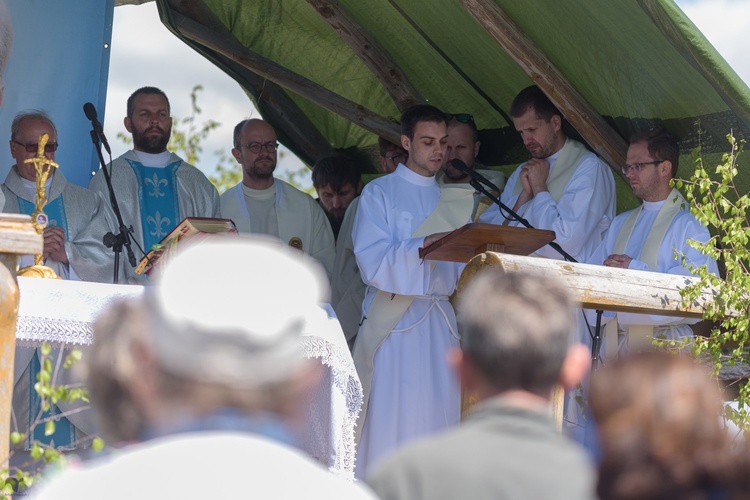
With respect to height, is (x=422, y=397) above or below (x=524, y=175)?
below

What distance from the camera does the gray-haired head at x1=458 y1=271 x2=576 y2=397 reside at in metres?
2.03

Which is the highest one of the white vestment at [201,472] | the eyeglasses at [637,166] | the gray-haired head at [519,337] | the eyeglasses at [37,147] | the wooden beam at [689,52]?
the wooden beam at [689,52]

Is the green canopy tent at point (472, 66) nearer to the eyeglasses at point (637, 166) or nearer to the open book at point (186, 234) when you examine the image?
the eyeglasses at point (637, 166)

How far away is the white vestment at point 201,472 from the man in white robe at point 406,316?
4584mm

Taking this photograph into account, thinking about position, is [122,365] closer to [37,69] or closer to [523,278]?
[523,278]

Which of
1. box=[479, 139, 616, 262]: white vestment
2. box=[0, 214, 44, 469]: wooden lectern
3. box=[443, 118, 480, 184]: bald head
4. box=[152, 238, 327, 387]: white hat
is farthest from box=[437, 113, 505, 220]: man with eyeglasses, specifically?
box=[152, 238, 327, 387]: white hat

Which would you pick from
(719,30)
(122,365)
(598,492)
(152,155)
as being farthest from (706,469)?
(719,30)

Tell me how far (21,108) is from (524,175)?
3.11m

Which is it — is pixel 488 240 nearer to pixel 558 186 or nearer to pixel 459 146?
pixel 558 186

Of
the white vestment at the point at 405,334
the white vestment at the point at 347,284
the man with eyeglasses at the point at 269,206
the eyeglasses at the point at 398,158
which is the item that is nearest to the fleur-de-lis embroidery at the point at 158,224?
the man with eyeglasses at the point at 269,206

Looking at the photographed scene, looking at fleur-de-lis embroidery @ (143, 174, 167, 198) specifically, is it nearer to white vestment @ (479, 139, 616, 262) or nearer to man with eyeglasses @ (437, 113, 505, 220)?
man with eyeglasses @ (437, 113, 505, 220)

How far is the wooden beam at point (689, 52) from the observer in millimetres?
5436

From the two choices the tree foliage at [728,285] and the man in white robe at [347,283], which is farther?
the man in white robe at [347,283]

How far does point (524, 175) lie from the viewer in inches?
254
